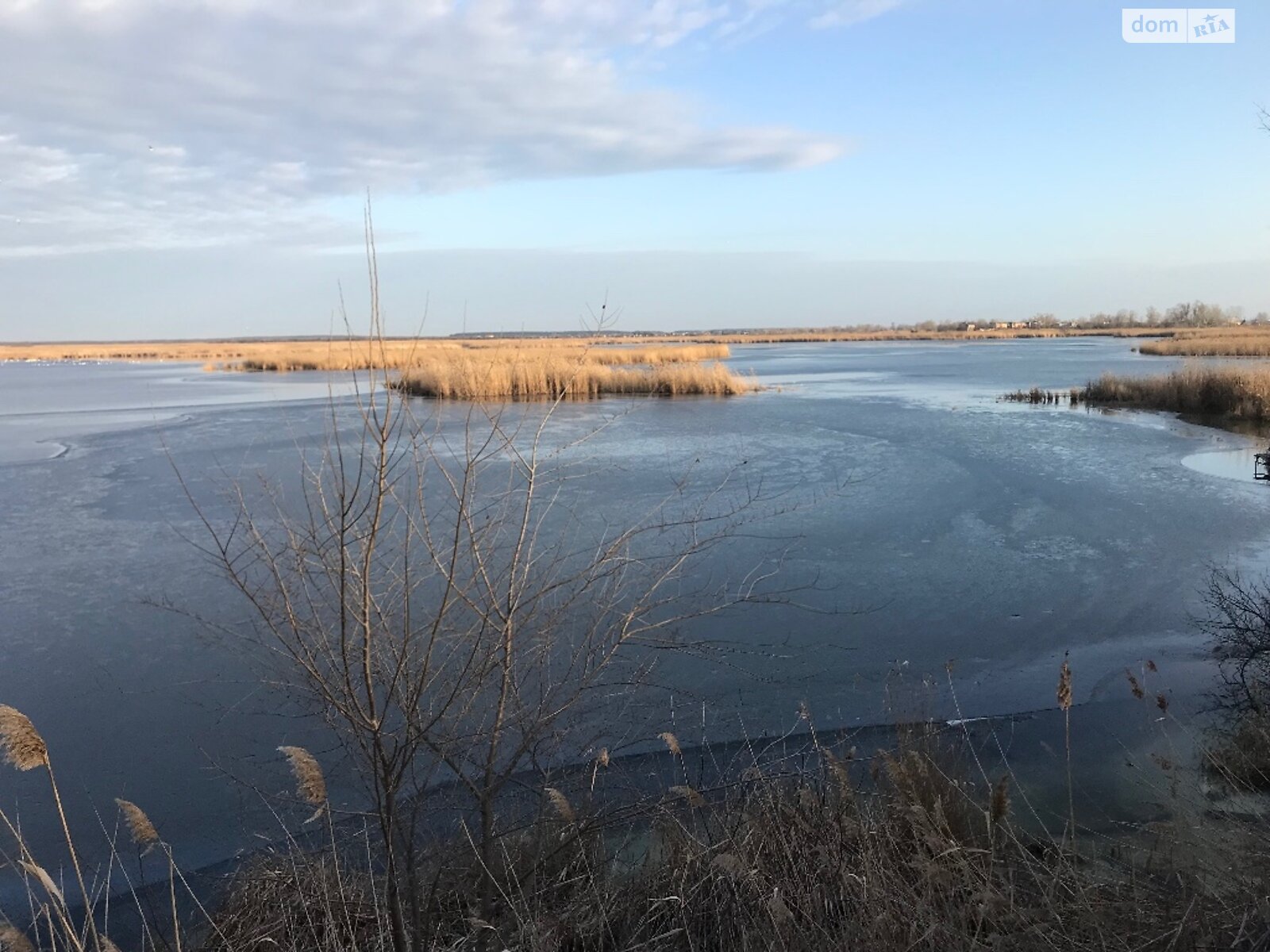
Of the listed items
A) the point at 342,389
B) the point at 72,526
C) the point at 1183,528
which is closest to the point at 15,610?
the point at 72,526

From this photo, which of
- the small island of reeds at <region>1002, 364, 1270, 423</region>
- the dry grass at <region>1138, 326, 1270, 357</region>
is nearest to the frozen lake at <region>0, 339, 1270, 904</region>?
the small island of reeds at <region>1002, 364, 1270, 423</region>

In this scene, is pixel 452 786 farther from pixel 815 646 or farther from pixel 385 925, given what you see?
pixel 815 646

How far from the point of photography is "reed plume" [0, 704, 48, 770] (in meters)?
1.79

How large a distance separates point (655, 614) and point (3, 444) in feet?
40.8

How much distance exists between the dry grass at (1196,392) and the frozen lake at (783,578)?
2067 mm

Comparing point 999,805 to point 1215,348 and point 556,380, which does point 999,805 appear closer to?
point 556,380

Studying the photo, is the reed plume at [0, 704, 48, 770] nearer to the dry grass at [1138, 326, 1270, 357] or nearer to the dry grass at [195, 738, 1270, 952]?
the dry grass at [195, 738, 1270, 952]

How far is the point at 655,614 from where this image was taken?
4.59m

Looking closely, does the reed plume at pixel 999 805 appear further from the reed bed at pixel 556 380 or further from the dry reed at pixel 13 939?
the reed bed at pixel 556 380

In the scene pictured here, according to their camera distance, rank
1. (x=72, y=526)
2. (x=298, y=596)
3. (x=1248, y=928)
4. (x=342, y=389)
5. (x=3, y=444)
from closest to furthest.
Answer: (x=1248, y=928), (x=298, y=596), (x=72, y=526), (x=3, y=444), (x=342, y=389)

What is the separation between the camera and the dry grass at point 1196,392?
15.0m

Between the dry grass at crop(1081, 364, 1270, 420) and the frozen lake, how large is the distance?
2067 mm

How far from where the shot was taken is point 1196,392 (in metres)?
16.4

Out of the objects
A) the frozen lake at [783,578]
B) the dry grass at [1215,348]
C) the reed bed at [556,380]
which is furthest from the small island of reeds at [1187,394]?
the dry grass at [1215,348]
